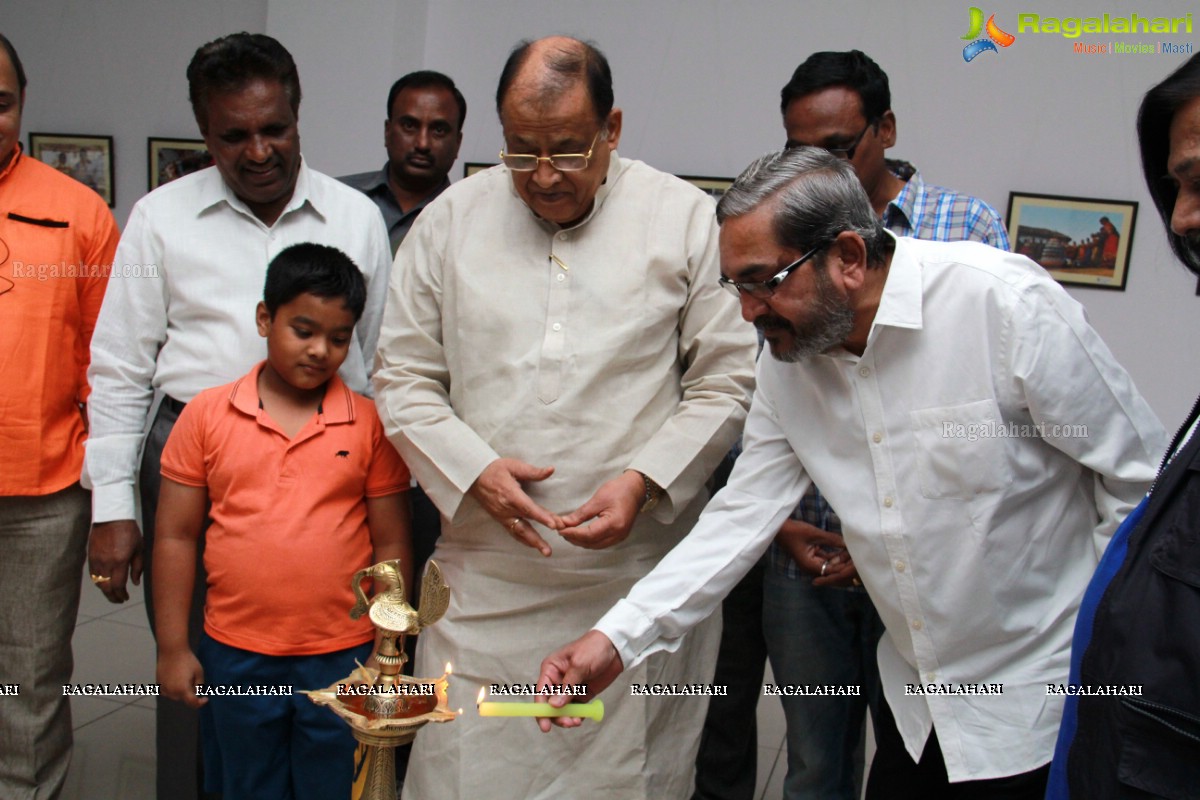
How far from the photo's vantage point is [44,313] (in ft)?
8.38

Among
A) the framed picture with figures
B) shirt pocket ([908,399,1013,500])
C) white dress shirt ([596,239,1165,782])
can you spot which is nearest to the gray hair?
white dress shirt ([596,239,1165,782])

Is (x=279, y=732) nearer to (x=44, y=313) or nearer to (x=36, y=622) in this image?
(x=36, y=622)

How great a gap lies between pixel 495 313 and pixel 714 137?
304 cm

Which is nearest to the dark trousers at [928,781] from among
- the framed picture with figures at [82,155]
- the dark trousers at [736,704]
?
the dark trousers at [736,704]

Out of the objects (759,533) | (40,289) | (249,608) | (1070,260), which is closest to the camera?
(759,533)

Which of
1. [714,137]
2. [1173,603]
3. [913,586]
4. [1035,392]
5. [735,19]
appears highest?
[735,19]

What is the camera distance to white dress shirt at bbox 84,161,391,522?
2.40m

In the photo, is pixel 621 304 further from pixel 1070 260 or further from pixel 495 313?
pixel 1070 260

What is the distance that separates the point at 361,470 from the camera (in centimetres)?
225

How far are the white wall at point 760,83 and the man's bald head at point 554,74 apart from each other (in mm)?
2871

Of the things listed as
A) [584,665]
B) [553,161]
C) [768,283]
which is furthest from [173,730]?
[768,283]

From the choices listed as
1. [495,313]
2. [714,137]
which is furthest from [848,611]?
[714,137]

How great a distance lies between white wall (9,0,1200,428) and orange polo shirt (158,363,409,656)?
3.20 meters

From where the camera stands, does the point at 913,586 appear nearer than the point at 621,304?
Yes
